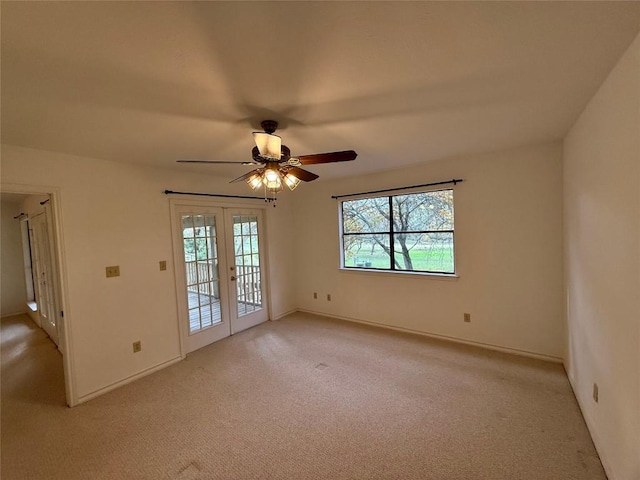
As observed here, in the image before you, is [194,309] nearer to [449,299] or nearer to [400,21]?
[449,299]

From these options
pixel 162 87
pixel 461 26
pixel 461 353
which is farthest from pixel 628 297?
pixel 162 87

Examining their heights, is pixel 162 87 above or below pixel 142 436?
above

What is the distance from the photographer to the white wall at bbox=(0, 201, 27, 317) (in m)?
5.65

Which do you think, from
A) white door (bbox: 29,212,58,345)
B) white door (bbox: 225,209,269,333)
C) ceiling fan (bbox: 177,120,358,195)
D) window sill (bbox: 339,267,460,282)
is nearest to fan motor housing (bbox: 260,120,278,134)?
ceiling fan (bbox: 177,120,358,195)

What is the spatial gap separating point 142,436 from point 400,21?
3.14 metres

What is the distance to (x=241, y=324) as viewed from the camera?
432cm

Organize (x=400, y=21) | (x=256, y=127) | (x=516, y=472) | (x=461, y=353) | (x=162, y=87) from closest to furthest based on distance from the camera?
(x=400, y=21)
(x=162, y=87)
(x=516, y=472)
(x=256, y=127)
(x=461, y=353)

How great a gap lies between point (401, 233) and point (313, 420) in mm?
2680

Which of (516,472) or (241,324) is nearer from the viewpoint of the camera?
(516,472)

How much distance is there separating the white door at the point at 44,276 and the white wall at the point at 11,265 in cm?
161

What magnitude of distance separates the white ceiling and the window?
1.50 m

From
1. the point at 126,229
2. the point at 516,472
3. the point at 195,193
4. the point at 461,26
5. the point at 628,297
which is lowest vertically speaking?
the point at 516,472

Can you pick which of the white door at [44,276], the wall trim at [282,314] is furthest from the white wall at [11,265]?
the wall trim at [282,314]

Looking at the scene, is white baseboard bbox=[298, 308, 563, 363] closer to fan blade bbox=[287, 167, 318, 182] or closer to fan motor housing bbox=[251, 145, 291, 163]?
fan blade bbox=[287, 167, 318, 182]
